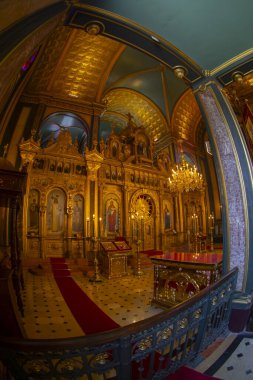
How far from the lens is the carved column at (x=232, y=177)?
11.8ft

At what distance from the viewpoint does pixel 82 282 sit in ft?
25.1

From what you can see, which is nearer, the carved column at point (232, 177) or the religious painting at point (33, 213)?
the carved column at point (232, 177)

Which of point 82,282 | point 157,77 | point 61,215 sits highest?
point 157,77

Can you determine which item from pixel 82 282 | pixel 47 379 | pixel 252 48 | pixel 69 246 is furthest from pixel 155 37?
pixel 69 246

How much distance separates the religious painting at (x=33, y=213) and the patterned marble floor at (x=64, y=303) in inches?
70.3

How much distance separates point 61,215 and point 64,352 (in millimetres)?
9434

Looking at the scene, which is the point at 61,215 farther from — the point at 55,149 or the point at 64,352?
the point at 64,352

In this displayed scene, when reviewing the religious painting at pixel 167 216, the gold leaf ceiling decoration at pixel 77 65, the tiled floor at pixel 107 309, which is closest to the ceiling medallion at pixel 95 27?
the tiled floor at pixel 107 309

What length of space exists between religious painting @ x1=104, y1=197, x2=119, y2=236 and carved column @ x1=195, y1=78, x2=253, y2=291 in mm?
8512

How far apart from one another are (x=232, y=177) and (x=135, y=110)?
14259 millimetres

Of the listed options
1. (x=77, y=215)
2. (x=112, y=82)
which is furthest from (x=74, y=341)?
(x=112, y=82)

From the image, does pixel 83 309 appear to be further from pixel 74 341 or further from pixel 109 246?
pixel 109 246

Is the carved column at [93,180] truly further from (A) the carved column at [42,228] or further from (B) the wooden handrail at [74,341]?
(B) the wooden handrail at [74,341]

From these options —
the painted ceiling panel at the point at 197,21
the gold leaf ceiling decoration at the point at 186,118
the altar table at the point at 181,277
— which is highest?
the gold leaf ceiling decoration at the point at 186,118
